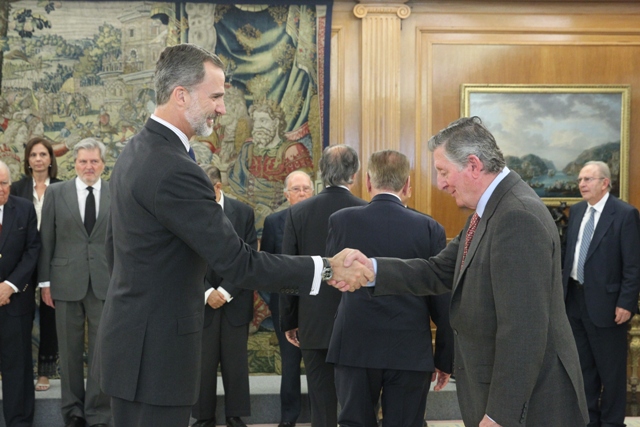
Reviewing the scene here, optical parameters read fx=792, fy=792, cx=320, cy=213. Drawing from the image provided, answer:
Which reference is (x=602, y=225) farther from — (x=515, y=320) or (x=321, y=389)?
(x=515, y=320)

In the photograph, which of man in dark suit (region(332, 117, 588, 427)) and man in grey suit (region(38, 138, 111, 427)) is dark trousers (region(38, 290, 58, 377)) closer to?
man in grey suit (region(38, 138, 111, 427))

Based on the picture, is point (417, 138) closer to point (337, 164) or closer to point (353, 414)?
point (337, 164)

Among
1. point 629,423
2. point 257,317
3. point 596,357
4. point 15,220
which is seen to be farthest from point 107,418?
point 629,423

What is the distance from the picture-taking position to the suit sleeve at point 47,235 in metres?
5.58

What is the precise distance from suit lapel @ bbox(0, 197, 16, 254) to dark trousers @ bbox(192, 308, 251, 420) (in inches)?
60.6

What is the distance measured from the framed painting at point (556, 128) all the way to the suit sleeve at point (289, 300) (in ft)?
9.96

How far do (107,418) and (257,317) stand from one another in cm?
206

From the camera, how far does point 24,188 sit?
20.4 ft

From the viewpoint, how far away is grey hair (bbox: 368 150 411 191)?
404 centimetres

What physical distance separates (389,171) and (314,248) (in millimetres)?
901

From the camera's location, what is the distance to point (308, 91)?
715 cm

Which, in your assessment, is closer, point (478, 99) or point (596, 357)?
point (596, 357)

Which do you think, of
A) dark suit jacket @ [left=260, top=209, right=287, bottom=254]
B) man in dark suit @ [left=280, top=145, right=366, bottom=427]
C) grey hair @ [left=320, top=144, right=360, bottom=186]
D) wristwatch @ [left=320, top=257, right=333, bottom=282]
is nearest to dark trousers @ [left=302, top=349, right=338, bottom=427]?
man in dark suit @ [left=280, top=145, right=366, bottom=427]

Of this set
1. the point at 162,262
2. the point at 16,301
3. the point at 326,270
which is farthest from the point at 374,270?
the point at 16,301
